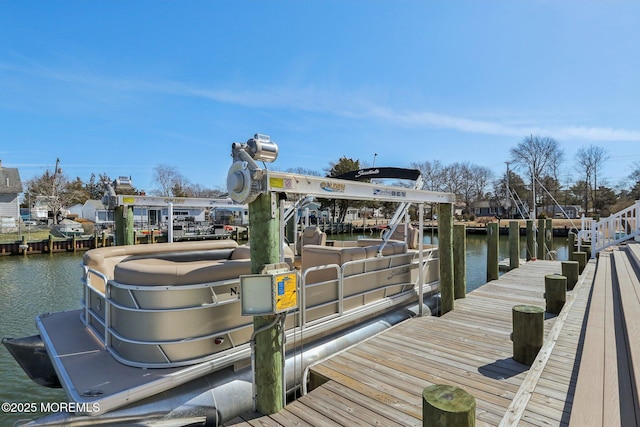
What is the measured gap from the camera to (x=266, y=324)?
128 inches

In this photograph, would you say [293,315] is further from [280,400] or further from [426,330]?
[426,330]

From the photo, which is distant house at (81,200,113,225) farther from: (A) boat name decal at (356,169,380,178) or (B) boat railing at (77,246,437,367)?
(B) boat railing at (77,246,437,367)

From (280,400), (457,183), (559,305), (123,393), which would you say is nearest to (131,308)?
(123,393)

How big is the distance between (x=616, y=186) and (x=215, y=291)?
62094 mm

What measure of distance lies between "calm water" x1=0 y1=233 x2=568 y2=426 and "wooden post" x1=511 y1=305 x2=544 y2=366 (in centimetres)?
270

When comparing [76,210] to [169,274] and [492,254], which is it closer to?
[492,254]

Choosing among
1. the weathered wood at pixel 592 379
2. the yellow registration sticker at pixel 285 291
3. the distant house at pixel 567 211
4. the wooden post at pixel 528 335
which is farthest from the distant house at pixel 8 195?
the distant house at pixel 567 211

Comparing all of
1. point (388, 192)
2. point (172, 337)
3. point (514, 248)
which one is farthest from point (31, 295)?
point (514, 248)

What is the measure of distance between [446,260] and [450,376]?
3.06 m

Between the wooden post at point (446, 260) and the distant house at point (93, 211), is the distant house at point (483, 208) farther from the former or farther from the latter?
the wooden post at point (446, 260)

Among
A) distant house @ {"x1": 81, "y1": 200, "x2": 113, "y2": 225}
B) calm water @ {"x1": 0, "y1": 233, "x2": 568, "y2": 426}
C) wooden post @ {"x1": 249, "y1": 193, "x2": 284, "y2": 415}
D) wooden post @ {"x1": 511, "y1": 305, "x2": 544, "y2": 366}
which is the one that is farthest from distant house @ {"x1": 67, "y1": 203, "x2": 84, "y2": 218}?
wooden post @ {"x1": 511, "y1": 305, "x2": 544, "y2": 366}

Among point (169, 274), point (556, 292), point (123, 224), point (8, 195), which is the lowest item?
point (556, 292)

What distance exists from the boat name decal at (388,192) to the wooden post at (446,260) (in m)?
1.81

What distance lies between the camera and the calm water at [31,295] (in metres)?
5.39
